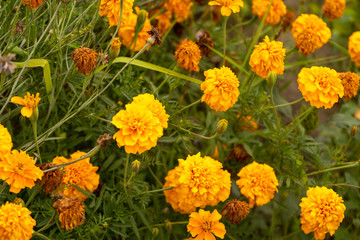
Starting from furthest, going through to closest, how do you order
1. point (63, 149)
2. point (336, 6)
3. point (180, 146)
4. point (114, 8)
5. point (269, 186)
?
1. point (336, 6)
2. point (180, 146)
3. point (63, 149)
4. point (269, 186)
5. point (114, 8)

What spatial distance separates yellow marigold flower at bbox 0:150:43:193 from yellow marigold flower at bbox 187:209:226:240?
1.62 ft

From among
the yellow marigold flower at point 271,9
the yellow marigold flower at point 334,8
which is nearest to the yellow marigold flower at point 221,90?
the yellow marigold flower at point 271,9

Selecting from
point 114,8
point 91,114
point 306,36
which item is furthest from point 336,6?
point 91,114

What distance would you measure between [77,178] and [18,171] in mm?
295

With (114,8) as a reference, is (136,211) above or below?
below

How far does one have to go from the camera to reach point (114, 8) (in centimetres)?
149

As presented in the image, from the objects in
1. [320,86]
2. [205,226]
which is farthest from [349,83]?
[205,226]

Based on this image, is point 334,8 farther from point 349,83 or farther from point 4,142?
point 4,142

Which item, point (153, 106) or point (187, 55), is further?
point (187, 55)

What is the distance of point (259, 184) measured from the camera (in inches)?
62.8

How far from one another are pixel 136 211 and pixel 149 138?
0.39 meters

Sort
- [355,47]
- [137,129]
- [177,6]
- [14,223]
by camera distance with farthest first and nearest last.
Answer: [355,47] < [177,6] < [137,129] < [14,223]

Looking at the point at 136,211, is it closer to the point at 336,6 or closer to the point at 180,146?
the point at 180,146

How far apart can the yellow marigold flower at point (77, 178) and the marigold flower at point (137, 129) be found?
251mm
